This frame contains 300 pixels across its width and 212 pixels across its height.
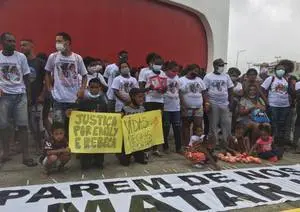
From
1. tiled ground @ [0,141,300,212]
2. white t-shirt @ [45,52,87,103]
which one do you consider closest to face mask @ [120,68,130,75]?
white t-shirt @ [45,52,87,103]


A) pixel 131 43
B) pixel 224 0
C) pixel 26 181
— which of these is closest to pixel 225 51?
pixel 224 0

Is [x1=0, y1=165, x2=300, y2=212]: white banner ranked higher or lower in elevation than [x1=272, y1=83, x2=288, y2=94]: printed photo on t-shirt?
lower

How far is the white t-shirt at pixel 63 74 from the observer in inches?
232

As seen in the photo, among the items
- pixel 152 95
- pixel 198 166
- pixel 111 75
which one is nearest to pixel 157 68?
pixel 152 95

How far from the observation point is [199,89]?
7242 millimetres

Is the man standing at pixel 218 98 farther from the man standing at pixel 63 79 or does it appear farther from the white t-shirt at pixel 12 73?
the white t-shirt at pixel 12 73

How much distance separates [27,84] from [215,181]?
301cm

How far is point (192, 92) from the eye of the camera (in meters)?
7.20

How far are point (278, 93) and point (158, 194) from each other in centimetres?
408

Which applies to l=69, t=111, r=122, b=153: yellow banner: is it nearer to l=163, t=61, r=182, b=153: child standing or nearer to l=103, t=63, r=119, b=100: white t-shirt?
l=163, t=61, r=182, b=153: child standing

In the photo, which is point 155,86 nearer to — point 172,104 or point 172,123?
point 172,104

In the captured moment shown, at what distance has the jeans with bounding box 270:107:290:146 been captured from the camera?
25.9 feet

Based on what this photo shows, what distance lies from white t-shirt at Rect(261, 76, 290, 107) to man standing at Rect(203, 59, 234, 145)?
95 centimetres

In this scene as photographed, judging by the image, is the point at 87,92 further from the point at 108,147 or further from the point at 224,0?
the point at 224,0
